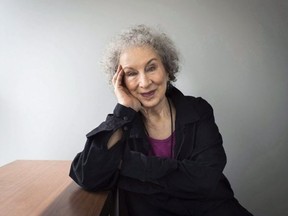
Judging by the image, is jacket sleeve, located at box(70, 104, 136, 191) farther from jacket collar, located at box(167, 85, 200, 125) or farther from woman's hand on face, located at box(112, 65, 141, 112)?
jacket collar, located at box(167, 85, 200, 125)

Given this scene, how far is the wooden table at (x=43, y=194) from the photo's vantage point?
751 millimetres

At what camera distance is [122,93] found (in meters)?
1.05

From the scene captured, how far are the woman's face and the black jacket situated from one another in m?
0.12

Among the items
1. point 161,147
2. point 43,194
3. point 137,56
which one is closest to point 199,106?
point 161,147

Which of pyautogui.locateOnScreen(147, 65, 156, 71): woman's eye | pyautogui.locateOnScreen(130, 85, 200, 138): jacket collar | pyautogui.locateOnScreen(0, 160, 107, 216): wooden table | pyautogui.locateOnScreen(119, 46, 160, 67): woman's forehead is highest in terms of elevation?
pyautogui.locateOnScreen(119, 46, 160, 67): woman's forehead

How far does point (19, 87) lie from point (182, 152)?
894 mm

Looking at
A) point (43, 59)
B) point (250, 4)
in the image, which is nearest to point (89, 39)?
point (43, 59)

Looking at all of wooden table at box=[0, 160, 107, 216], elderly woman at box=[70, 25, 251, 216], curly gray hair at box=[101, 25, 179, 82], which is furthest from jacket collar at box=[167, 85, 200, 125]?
wooden table at box=[0, 160, 107, 216]

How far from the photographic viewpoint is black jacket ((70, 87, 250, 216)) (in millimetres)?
913

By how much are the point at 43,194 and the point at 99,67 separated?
72 cm

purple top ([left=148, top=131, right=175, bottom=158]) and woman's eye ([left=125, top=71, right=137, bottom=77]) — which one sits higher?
woman's eye ([left=125, top=71, right=137, bottom=77])

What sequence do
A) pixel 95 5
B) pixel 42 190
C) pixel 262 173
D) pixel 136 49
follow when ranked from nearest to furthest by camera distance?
pixel 42 190 < pixel 136 49 < pixel 95 5 < pixel 262 173

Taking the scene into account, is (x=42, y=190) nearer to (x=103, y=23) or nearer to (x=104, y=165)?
(x=104, y=165)

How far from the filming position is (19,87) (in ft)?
4.45
